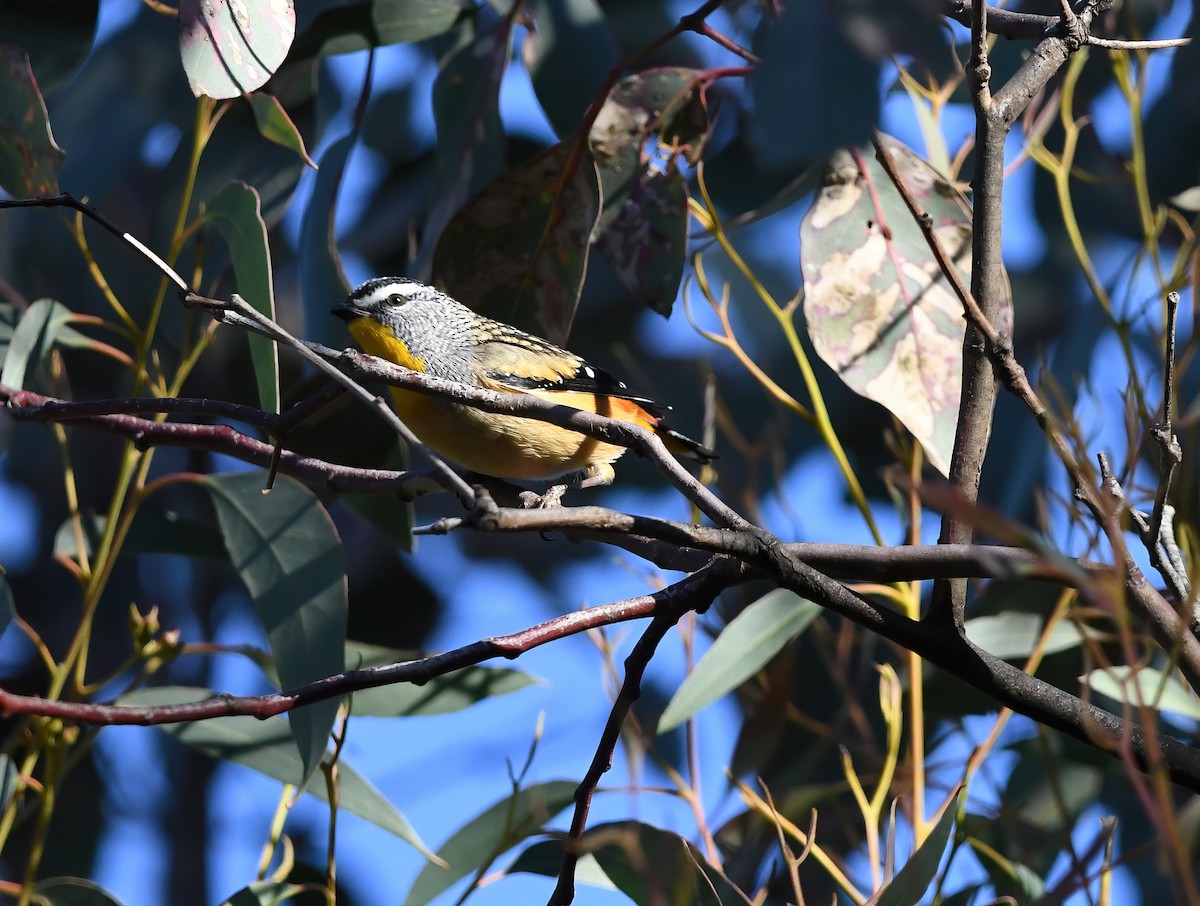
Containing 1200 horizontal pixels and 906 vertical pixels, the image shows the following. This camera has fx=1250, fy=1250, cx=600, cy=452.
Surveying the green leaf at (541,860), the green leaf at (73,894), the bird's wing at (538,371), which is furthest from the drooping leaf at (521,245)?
the green leaf at (73,894)

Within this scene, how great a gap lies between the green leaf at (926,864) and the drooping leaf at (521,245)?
1.52 meters

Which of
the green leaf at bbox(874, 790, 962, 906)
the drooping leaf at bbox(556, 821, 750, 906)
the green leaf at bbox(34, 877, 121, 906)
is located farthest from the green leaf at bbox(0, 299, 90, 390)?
the green leaf at bbox(874, 790, 962, 906)

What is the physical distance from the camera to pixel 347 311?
123 inches

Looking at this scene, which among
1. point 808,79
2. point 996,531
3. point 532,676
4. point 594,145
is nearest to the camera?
point 996,531

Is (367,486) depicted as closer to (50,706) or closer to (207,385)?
(50,706)

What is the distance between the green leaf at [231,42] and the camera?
1.98m

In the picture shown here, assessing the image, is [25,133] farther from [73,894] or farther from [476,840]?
[476,840]

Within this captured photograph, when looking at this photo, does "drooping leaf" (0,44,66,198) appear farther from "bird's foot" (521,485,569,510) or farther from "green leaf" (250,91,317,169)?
"bird's foot" (521,485,569,510)

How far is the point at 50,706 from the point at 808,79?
4.83 ft

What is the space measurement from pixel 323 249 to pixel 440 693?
112 centimetres

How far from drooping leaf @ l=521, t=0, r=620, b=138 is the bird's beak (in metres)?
0.69

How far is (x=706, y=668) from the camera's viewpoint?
253 cm

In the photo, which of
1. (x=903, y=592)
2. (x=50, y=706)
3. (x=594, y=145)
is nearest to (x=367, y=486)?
(x=50, y=706)

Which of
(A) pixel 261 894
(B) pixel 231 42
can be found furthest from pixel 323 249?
(A) pixel 261 894
